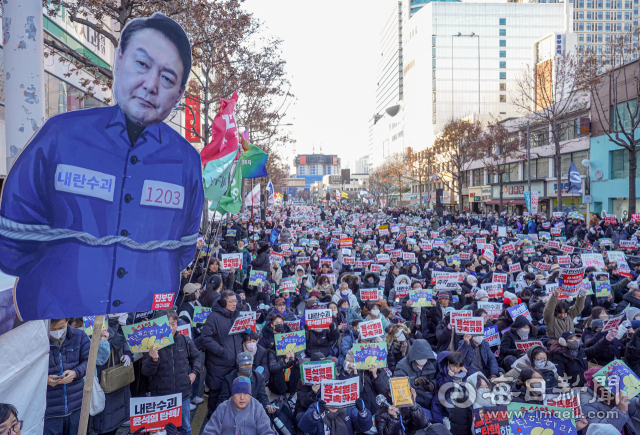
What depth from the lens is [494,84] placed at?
3634 inches

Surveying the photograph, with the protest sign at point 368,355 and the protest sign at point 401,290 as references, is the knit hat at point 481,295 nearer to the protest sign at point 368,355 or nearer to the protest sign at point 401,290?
the protest sign at point 401,290

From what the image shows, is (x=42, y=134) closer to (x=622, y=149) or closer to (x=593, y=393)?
(x=593, y=393)

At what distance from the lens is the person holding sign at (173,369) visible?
5.38 m

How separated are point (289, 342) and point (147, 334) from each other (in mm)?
1975

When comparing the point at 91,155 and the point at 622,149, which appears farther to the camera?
the point at 622,149

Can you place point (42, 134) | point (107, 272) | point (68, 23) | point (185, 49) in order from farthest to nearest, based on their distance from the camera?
1. point (68, 23)
2. point (185, 49)
3. point (107, 272)
4. point (42, 134)

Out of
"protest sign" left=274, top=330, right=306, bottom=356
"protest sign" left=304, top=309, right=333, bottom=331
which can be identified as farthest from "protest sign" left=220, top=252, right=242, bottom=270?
"protest sign" left=274, top=330, right=306, bottom=356

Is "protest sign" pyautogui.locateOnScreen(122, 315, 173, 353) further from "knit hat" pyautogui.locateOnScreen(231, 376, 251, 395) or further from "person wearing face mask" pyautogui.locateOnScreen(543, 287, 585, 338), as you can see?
"person wearing face mask" pyautogui.locateOnScreen(543, 287, 585, 338)

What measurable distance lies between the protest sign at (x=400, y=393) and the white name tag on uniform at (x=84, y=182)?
3539 millimetres

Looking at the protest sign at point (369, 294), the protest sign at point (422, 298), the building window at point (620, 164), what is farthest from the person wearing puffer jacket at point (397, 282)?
the building window at point (620, 164)

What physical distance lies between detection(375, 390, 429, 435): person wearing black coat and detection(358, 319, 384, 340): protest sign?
151cm

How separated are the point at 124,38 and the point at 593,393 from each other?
5.52 metres

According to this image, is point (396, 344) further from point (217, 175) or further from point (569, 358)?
point (217, 175)

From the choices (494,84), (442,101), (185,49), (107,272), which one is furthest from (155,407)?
(494,84)
